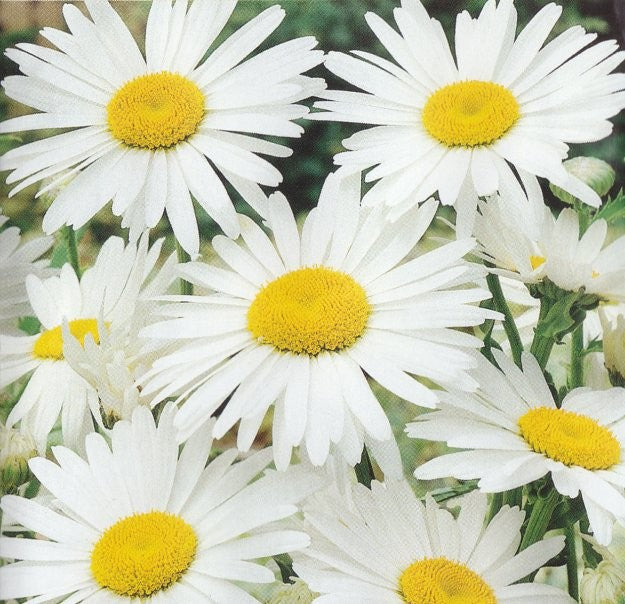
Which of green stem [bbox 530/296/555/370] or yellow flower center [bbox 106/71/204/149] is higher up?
yellow flower center [bbox 106/71/204/149]

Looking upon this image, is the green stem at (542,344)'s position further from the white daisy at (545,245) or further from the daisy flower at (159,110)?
the daisy flower at (159,110)

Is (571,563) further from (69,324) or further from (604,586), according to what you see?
(69,324)

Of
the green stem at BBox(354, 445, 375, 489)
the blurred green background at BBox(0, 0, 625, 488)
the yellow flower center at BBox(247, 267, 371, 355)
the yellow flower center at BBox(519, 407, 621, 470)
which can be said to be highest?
the blurred green background at BBox(0, 0, 625, 488)

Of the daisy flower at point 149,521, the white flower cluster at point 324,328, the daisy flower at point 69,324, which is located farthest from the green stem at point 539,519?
the daisy flower at point 69,324

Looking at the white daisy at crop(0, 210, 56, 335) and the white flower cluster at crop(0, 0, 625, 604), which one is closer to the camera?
the white flower cluster at crop(0, 0, 625, 604)

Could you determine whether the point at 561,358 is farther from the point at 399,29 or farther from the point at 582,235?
the point at 399,29

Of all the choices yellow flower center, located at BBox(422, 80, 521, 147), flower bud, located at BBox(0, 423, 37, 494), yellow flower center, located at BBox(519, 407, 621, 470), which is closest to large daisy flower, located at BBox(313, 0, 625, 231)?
yellow flower center, located at BBox(422, 80, 521, 147)

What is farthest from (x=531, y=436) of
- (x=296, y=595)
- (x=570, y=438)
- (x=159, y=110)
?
(x=159, y=110)

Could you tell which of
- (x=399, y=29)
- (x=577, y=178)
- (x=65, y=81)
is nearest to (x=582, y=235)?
(x=577, y=178)

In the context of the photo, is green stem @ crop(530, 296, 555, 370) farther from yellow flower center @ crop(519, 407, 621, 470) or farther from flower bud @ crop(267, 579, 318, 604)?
flower bud @ crop(267, 579, 318, 604)
